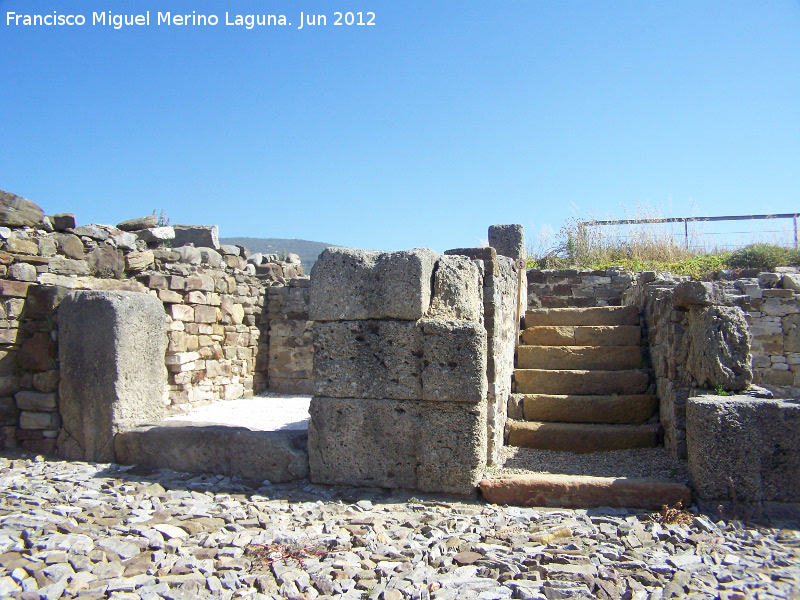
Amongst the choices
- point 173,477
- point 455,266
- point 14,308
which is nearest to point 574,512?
point 455,266

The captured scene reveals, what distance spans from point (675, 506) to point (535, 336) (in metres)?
3.27

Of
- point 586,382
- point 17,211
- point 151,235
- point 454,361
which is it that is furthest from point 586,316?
point 17,211

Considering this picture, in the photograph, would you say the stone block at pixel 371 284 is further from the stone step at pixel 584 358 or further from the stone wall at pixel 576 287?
the stone wall at pixel 576 287

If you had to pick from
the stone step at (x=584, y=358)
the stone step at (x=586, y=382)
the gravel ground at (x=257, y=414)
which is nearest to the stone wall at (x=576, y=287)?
the stone step at (x=584, y=358)

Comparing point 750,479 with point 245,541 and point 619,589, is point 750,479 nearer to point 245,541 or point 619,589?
point 619,589

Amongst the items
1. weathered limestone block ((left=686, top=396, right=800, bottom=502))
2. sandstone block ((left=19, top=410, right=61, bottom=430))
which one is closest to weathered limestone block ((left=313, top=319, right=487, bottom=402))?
weathered limestone block ((left=686, top=396, right=800, bottom=502))

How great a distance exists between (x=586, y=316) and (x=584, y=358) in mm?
893

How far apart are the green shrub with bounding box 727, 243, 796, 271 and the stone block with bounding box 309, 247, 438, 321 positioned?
911 centimetres

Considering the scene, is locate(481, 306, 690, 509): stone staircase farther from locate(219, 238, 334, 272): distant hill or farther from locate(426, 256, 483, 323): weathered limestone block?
locate(219, 238, 334, 272): distant hill

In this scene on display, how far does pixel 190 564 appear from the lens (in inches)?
119

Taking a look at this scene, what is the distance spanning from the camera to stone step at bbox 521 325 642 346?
260 inches

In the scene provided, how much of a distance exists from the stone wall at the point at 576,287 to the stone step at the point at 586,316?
8.09 feet

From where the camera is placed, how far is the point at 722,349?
13.7 ft

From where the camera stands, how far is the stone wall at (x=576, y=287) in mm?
9823
